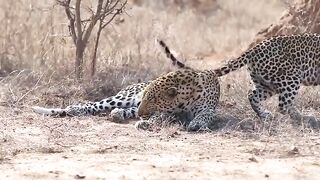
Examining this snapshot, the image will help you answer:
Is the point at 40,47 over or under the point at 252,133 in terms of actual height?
over

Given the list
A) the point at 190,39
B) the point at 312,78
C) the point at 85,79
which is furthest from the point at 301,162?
the point at 190,39

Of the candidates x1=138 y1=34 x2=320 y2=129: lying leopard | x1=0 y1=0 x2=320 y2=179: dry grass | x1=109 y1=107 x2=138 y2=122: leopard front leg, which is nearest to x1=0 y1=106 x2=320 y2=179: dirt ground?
x1=0 y1=0 x2=320 y2=179: dry grass

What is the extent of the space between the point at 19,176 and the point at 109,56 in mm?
5417

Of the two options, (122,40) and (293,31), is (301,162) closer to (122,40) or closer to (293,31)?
(293,31)

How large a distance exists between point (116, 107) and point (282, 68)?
206 centimetres

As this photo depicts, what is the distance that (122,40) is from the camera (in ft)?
43.2

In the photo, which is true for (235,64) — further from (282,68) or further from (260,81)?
(282,68)

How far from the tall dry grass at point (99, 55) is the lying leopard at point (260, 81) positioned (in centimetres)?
36

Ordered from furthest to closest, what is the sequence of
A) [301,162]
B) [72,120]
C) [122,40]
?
[122,40] → [72,120] → [301,162]

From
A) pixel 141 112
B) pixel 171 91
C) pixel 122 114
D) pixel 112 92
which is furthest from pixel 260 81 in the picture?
pixel 112 92

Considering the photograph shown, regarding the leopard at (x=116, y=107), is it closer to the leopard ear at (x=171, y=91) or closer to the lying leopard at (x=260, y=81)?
the lying leopard at (x=260, y=81)

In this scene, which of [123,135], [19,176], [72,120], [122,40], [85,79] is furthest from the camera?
[122,40]

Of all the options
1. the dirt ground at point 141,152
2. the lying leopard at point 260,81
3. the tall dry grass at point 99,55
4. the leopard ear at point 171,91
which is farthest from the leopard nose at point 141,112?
the tall dry grass at point 99,55

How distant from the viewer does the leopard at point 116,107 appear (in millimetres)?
9148
